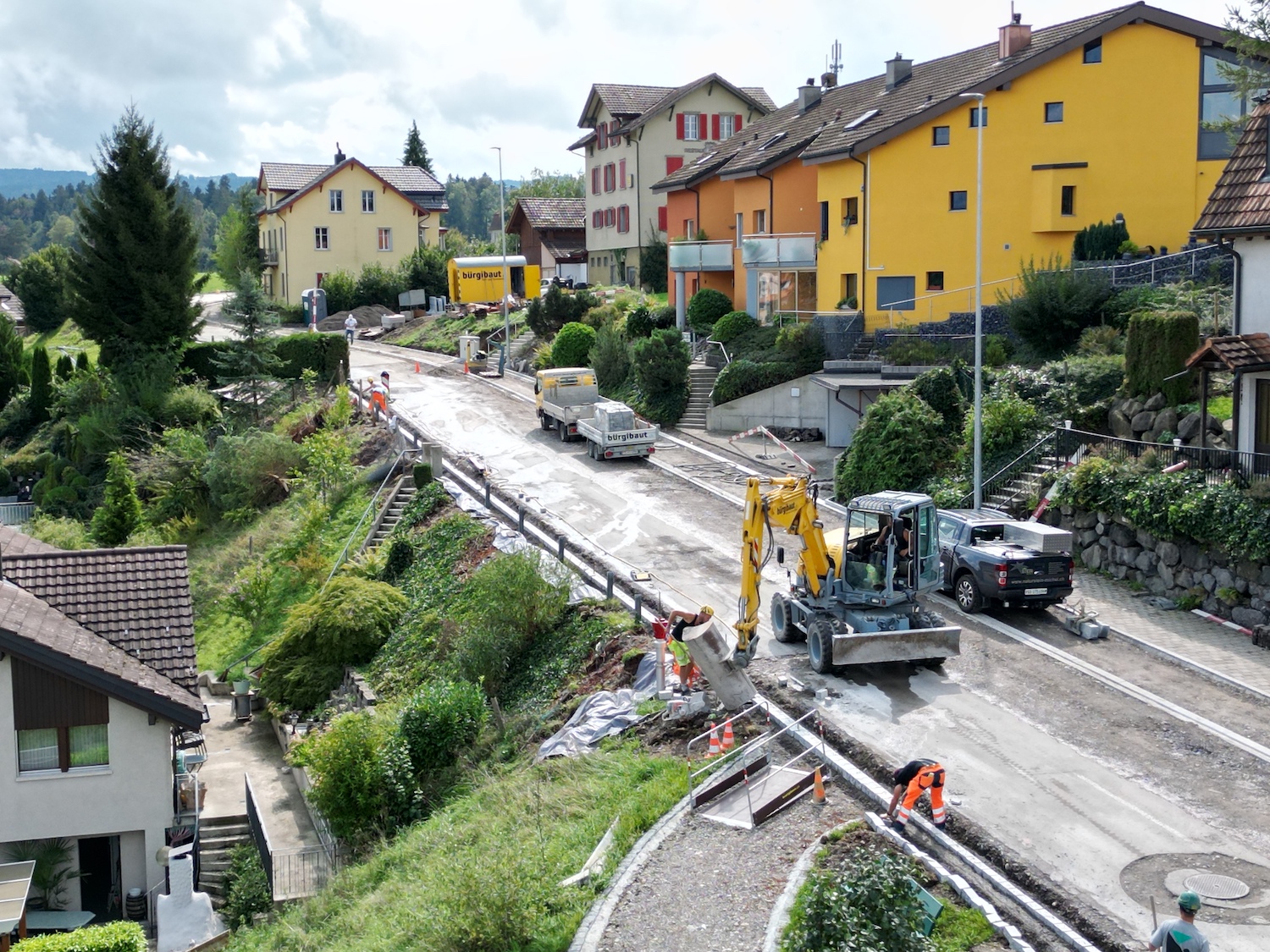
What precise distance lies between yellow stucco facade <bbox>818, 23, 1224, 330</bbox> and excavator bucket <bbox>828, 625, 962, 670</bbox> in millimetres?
23233

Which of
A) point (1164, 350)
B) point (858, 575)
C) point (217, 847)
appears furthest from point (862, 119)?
point (217, 847)

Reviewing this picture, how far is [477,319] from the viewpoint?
221ft

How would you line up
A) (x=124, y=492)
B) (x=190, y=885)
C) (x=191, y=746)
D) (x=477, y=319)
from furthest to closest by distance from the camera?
(x=477, y=319) < (x=124, y=492) < (x=191, y=746) < (x=190, y=885)

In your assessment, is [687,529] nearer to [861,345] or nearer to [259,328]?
[861,345]

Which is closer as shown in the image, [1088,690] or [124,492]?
[1088,690]

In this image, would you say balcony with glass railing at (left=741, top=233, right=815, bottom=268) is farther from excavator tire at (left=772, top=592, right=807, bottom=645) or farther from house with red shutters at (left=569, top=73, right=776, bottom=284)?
excavator tire at (left=772, top=592, right=807, bottom=645)

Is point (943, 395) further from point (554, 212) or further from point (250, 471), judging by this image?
point (554, 212)

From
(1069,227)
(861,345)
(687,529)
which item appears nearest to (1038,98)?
(1069,227)

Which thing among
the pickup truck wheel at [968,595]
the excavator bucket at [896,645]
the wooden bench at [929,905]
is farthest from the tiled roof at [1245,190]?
the wooden bench at [929,905]

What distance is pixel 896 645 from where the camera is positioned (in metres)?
20.2

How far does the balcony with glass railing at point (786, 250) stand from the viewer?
1837 inches

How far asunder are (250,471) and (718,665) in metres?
26.4

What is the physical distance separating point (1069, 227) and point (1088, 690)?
82.0 ft

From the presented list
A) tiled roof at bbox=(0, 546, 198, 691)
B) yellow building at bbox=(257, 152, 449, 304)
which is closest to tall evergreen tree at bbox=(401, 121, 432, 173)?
yellow building at bbox=(257, 152, 449, 304)
